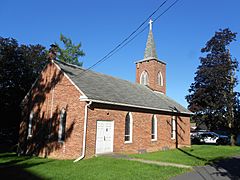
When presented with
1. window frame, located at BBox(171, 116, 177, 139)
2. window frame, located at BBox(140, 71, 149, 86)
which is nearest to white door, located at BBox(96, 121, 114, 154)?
window frame, located at BBox(171, 116, 177, 139)

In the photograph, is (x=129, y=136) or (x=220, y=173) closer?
(x=220, y=173)

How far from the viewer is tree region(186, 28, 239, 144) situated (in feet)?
98.1

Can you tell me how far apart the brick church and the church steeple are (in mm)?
6924

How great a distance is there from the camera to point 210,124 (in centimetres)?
3186

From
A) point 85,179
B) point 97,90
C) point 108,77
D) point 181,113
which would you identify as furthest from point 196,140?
point 85,179

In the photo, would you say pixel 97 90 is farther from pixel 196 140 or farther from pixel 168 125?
pixel 196 140

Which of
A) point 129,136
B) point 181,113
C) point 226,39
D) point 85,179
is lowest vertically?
point 85,179

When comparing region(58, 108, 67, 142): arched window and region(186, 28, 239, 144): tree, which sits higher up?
region(186, 28, 239, 144): tree

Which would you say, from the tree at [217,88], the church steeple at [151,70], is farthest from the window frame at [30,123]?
the tree at [217,88]

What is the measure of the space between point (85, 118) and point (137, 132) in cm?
570

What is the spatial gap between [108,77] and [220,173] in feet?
47.0

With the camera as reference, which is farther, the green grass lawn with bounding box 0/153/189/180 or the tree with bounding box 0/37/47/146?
the tree with bounding box 0/37/47/146

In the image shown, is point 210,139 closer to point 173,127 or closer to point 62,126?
point 173,127

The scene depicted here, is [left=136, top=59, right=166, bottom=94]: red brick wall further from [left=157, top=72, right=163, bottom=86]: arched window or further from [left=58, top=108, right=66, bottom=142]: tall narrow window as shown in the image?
[left=58, top=108, right=66, bottom=142]: tall narrow window
